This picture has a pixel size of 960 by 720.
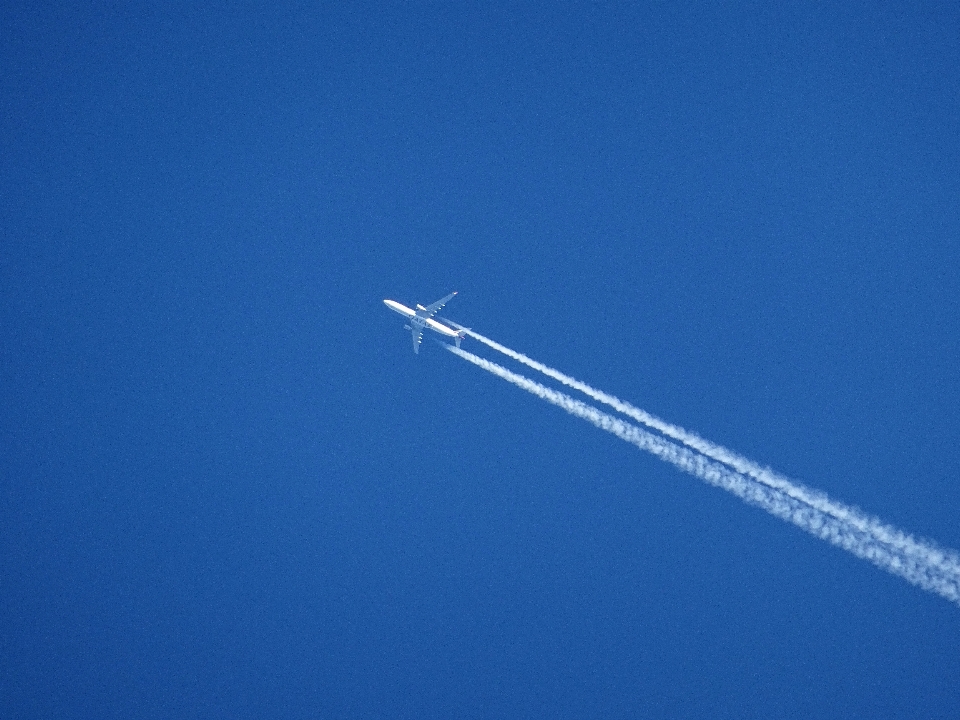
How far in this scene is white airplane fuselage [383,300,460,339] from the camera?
16.9m

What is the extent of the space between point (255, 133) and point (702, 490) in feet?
49.7

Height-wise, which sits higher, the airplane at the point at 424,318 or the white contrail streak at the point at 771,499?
the airplane at the point at 424,318

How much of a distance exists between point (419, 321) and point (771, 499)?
967 centimetres

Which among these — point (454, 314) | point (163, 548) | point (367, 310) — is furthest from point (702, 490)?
point (163, 548)

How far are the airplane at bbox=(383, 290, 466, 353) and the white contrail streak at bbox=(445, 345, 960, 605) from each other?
0.56 m

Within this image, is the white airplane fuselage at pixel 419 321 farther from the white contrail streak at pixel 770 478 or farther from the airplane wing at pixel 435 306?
the white contrail streak at pixel 770 478

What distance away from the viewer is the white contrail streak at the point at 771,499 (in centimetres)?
1523

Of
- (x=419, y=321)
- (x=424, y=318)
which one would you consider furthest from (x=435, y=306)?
(x=419, y=321)

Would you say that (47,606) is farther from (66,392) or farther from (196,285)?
(196,285)

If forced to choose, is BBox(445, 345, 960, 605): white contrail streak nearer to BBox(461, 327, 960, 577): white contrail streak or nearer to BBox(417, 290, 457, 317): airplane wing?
BBox(461, 327, 960, 577): white contrail streak

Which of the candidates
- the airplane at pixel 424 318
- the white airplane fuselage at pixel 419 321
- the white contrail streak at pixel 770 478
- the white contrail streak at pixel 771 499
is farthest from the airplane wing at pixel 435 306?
the white contrail streak at pixel 771 499

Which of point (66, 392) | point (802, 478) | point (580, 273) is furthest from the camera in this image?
point (66, 392)

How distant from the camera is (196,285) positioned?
60.1 ft

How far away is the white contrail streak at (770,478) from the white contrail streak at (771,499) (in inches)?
2.8
